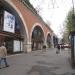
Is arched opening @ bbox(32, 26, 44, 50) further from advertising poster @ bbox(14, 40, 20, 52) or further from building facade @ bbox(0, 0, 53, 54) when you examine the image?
advertising poster @ bbox(14, 40, 20, 52)

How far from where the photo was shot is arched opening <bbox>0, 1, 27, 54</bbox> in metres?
35.2

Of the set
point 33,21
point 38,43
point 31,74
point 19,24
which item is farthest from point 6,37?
point 38,43

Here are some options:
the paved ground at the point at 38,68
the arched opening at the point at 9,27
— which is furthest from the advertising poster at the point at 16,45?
the paved ground at the point at 38,68

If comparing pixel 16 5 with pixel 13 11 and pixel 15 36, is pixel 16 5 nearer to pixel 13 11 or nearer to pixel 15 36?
pixel 13 11

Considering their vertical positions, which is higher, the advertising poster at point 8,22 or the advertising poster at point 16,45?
the advertising poster at point 8,22

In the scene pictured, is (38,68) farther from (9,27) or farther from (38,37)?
(38,37)

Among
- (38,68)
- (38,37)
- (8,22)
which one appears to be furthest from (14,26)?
(38,37)

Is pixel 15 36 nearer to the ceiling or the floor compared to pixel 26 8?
nearer to the floor

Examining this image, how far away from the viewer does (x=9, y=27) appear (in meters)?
36.5

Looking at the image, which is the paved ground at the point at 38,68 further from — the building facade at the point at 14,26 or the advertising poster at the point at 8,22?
the advertising poster at the point at 8,22

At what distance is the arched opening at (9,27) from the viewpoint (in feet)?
116

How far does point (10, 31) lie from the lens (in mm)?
37125

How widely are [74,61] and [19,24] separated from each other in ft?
82.2

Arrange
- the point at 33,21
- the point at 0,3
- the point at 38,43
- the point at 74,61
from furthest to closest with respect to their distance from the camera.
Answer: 1. the point at 38,43
2. the point at 33,21
3. the point at 0,3
4. the point at 74,61
